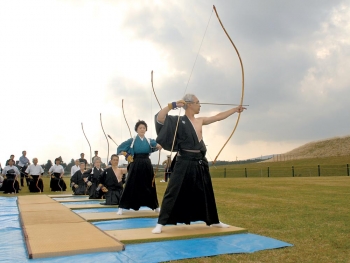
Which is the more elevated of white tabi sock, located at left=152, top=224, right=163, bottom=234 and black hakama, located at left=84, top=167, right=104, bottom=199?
black hakama, located at left=84, top=167, right=104, bottom=199

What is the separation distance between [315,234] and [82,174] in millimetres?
8478

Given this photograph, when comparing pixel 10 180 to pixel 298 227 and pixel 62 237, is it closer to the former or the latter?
pixel 62 237

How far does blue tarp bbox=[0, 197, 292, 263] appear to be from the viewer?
331 centimetres

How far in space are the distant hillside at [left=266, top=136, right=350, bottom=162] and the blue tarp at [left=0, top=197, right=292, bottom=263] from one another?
47.7 metres

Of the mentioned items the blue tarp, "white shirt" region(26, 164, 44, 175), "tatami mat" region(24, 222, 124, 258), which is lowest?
the blue tarp

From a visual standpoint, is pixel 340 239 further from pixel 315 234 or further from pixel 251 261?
pixel 251 261

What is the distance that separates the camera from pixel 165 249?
3.66 meters

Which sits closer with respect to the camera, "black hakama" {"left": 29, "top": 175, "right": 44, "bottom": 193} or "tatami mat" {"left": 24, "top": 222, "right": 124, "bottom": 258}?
"tatami mat" {"left": 24, "top": 222, "right": 124, "bottom": 258}

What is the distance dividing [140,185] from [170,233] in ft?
7.21

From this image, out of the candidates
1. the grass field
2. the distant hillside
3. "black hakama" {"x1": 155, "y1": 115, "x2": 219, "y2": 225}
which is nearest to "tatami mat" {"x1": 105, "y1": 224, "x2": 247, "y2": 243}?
"black hakama" {"x1": 155, "y1": 115, "x2": 219, "y2": 225}

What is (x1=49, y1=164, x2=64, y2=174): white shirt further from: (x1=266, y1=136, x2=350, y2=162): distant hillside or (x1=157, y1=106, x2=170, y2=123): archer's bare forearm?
(x1=266, y1=136, x2=350, y2=162): distant hillside

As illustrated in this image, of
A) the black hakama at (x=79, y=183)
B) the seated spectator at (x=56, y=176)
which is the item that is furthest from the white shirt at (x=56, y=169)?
the black hakama at (x=79, y=183)

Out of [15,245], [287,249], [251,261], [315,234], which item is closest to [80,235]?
[15,245]

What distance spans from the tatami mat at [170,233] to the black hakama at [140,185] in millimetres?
1653
